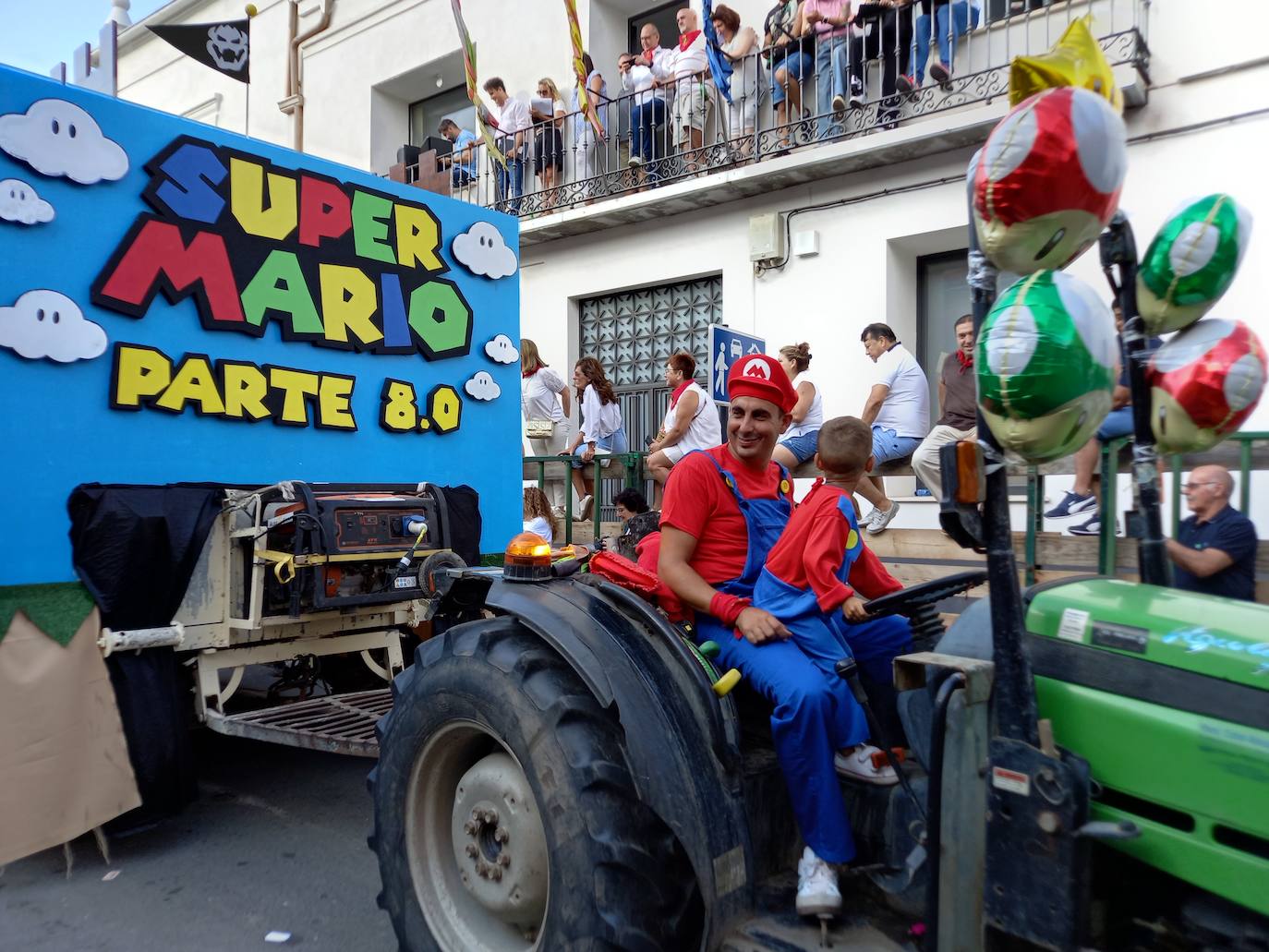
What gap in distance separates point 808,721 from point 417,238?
4.11 m

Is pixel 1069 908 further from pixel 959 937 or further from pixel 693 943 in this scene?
pixel 693 943

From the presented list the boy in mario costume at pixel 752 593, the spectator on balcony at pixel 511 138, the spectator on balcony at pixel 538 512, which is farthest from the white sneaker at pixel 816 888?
the spectator on balcony at pixel 511 138

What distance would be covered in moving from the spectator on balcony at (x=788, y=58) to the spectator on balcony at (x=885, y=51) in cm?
55

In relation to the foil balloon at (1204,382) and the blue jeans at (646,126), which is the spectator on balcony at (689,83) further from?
the foil balloon at (1204,382)

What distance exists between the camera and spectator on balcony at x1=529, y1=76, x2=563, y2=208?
12062 mm

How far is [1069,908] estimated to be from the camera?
1794 mm

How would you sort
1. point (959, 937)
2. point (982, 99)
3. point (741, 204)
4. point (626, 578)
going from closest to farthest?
point (959, 937) → point (626, 578) → point (982, 99) → point (741, 204)

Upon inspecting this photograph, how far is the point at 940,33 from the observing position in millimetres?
9062

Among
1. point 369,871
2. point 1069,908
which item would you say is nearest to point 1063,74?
point 1069,908

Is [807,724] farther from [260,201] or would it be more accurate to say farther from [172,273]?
[260,201]

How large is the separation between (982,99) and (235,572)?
25.1ft

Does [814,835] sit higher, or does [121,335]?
[121,335]

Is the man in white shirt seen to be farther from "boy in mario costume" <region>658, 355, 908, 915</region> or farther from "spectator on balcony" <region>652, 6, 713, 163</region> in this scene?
"spectator on balcony" <region>652, 6, 713, 163</region>

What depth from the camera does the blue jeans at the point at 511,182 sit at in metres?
12.4
